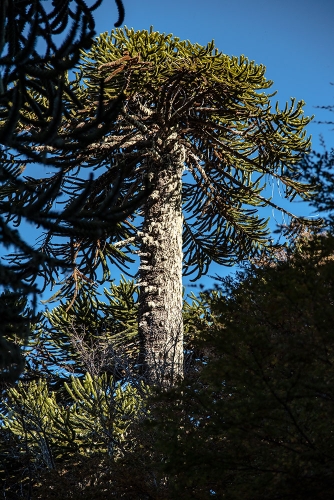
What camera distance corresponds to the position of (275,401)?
167 inches

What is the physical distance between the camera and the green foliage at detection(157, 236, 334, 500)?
4250 millimetres

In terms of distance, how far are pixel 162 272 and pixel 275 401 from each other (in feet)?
22.0

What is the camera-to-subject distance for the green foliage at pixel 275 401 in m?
4.25

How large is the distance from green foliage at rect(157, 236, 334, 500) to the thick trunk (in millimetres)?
4791

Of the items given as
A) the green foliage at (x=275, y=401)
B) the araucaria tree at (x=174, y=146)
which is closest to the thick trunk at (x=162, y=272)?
the araucaria tree at (x=174, y=146)

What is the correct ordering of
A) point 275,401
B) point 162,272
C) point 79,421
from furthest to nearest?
point 162,272, point 79,421, point 275,401

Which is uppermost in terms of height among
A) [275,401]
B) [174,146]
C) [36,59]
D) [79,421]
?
[174,146]

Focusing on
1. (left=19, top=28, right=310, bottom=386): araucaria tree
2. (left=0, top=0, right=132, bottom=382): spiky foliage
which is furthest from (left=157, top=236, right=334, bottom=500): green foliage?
(left=19, top=28, right=310, bottom=386): araucaria tree

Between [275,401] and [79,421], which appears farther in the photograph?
[79,421]

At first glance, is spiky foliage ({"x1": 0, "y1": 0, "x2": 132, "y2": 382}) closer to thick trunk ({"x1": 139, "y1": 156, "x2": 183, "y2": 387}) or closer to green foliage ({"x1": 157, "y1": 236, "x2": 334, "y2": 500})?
Result: green foliage ({"x1": 157, "y1": 236, "x2": 334, "y2": 500})

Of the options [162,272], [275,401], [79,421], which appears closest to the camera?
[275,401]

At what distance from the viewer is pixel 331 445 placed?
4.50 metres

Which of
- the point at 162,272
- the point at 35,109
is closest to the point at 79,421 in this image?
the point at 162,272

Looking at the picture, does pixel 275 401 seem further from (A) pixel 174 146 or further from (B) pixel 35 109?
(A) pixel 174 146
